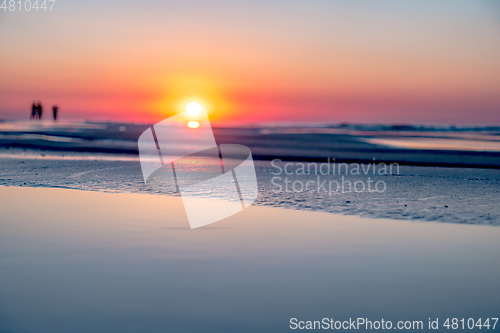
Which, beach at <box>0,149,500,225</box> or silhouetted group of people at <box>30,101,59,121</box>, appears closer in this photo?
beach at <box>0,149,500,225</box>

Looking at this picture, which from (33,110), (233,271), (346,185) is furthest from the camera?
(33,110)

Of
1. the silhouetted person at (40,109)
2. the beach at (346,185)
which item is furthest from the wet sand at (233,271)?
the silhouetted person at (40,109)

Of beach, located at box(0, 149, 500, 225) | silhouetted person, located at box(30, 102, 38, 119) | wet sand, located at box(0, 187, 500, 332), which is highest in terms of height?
silhouetted person, located at box(30, 102, 38, 119)

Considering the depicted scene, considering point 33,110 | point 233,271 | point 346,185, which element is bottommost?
point 346,185

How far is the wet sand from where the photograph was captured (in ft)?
7.70

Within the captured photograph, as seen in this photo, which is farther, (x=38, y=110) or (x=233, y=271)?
(x=38, y=110)

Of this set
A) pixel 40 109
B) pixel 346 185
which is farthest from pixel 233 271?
pixel 40 109

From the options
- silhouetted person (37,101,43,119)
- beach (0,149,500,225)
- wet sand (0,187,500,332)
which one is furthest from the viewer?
silhouetted person (37,101,43,119)

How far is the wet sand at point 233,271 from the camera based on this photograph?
2346 mm

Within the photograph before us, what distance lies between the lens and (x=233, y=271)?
2969 millimetres

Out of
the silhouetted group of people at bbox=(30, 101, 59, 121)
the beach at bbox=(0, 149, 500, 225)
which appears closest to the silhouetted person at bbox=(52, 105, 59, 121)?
the silhouetted group of people at bbox=(30, 101, 59, 121)

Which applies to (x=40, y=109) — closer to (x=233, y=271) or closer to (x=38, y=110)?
(x=38, y=110)

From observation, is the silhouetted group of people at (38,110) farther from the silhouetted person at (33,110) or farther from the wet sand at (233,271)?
the wet sand at (233,271)

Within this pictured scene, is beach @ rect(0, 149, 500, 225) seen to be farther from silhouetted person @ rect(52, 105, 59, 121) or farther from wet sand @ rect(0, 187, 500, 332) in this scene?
silhouetted person @ rect(52, 105, 59, 121)
